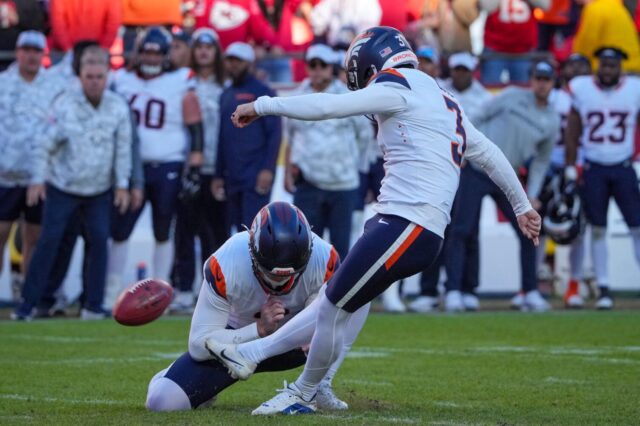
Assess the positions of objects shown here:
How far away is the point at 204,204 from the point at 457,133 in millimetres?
6068

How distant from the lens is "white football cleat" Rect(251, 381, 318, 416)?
18.2 feet

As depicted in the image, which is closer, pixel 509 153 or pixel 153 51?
pixel 153 51

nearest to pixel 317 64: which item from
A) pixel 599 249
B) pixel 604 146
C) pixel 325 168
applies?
pixel 325 168

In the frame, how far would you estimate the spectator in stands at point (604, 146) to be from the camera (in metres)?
11.5

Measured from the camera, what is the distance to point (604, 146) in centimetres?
1163

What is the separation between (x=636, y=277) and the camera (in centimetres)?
1330

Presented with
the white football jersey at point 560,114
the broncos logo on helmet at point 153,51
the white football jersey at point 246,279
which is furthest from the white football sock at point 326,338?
the white football jersey at point 560,114

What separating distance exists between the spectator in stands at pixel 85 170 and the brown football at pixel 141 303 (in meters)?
4.06

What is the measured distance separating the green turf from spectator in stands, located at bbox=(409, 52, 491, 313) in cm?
74

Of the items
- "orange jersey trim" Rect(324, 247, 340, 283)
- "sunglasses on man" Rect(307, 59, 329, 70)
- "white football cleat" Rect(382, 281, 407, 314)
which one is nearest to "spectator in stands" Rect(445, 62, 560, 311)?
"white football cleat" Rect(382, 281, 407, 314)

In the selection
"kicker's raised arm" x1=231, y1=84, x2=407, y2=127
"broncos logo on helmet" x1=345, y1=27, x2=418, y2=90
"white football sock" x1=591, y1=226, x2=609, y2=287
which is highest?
"broncos logo on helmet" x1=345, y1=27, x2=418, y2=90

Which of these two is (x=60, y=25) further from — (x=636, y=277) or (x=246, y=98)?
(x=636, y=277)

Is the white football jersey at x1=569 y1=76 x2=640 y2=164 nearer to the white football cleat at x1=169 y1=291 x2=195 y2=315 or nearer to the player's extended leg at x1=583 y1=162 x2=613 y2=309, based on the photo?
the player's extended leg at x1=583 y1=162 x2=613 y2=309

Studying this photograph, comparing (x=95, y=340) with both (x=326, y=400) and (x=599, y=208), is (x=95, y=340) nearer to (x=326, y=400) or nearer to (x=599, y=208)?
(x=326, y=400)
